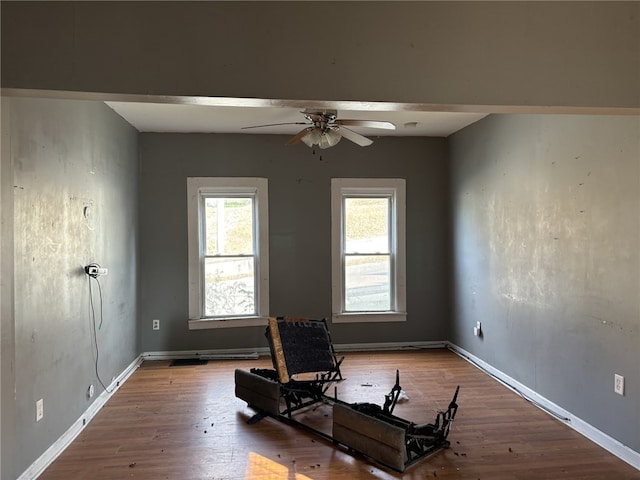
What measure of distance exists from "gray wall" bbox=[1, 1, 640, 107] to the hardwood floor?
2.19 metres

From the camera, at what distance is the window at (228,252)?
5070 millimetres

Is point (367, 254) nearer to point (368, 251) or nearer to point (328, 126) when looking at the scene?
point (368, 251)

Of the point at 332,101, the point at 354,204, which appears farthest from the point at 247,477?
the point at 354,204

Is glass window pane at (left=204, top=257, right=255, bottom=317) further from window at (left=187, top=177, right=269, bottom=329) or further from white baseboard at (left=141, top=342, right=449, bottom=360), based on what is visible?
white baseboard at (left=141, top=342, right=449, bottom=360)

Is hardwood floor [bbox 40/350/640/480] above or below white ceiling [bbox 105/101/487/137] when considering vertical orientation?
below

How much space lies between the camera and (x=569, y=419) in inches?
126

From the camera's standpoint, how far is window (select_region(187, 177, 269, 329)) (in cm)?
507

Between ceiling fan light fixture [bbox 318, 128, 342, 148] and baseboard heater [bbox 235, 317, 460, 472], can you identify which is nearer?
baseboard heater [bbox 235, 317, 460, 472]

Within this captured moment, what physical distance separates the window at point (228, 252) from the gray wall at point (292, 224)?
0.10 m

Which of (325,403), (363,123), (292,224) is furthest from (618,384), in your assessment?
(292,224)

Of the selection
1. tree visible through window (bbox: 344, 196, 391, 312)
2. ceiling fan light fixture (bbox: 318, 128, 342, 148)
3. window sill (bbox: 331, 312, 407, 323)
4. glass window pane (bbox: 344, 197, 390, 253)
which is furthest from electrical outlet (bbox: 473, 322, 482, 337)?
ceiling fan light fixture (bbox: 318, 128, 342, 148)

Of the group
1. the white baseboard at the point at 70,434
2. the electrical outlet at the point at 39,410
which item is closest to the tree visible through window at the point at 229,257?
the white baseboard at the point at 70,434

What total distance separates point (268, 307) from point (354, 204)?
1.69 metres

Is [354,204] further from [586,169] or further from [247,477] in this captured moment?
[247,477]
